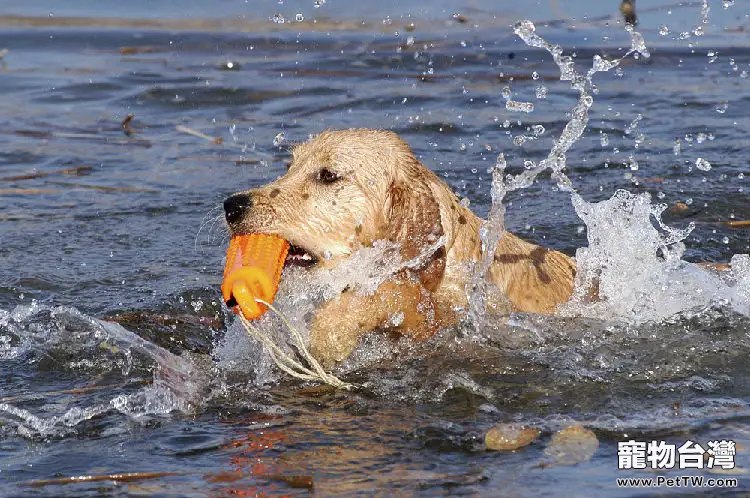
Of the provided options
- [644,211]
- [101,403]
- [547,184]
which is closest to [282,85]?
[547,184]

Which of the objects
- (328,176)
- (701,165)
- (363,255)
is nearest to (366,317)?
(363,255)

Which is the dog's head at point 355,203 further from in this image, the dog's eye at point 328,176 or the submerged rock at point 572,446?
the submerged rock at point 572,446

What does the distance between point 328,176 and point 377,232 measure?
374 millimetres

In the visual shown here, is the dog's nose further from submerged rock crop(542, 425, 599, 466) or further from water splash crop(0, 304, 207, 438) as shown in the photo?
submerged rock crop(542, 425, 599, 466)

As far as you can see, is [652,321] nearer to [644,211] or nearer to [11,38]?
[644,211]

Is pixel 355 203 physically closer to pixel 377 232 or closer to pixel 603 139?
pixel 377 232

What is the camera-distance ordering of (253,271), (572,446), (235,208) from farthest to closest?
(235,208) < (253,271) < (572,446)

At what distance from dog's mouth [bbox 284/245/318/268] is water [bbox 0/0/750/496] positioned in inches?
4.2

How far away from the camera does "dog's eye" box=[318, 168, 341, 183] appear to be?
20.5 ft

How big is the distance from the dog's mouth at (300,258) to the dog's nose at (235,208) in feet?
1.05

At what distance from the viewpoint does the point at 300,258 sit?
6180 mm

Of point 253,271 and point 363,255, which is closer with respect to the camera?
point 253,271

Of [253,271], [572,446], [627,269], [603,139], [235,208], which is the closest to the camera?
[572,446]

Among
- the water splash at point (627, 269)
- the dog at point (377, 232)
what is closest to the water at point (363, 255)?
the water splash at point (627, 269)
